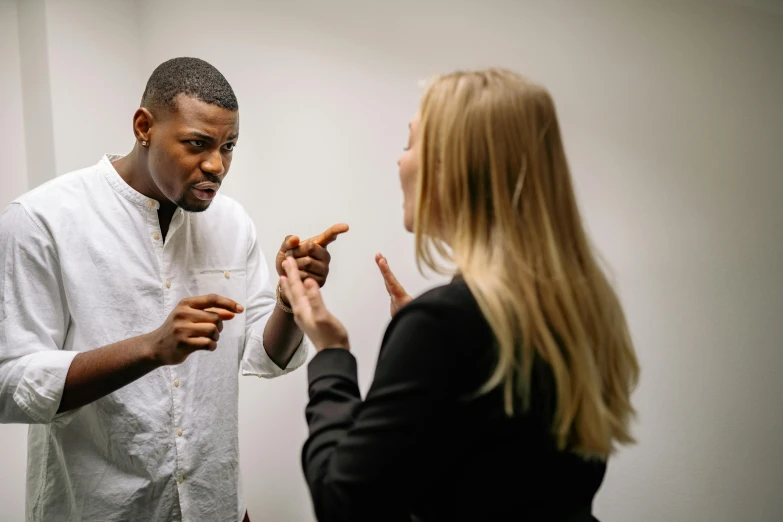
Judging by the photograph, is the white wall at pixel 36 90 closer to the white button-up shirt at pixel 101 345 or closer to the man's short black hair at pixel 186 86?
the white button-up shirt at pixel 101 345

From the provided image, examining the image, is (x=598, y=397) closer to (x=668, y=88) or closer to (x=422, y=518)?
(x=422, y=518)

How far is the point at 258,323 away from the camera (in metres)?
1.68

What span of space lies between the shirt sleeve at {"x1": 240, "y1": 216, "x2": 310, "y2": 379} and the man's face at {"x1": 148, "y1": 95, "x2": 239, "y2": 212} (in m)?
0.30

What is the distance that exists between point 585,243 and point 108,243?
1043mm

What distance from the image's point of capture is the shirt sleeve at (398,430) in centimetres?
81

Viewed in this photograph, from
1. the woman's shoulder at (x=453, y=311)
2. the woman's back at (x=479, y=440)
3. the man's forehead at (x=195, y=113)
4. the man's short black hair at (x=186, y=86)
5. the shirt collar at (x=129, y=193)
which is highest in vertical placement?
the man's short black hair at (x=186, y=86)

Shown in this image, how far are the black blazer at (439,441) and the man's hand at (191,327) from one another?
1.34 feet

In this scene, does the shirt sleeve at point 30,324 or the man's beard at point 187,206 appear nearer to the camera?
Answer: the shirt sleeve at point 30,324

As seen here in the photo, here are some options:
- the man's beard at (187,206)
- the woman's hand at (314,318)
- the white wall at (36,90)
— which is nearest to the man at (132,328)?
the man's beard at (187,206)

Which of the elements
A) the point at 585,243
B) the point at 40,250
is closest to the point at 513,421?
the point at 585,243

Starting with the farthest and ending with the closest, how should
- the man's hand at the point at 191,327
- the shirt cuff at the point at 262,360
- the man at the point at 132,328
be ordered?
the shirt cuff at the point at 262,360, the man at the point at 132,328, the man's hand at the point at 191,327

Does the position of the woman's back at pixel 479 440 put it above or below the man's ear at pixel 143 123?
below

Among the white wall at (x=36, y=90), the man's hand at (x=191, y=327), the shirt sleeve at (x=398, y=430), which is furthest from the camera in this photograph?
the white wall at (x=36, y=90)

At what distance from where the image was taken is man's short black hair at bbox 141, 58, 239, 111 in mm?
1477
